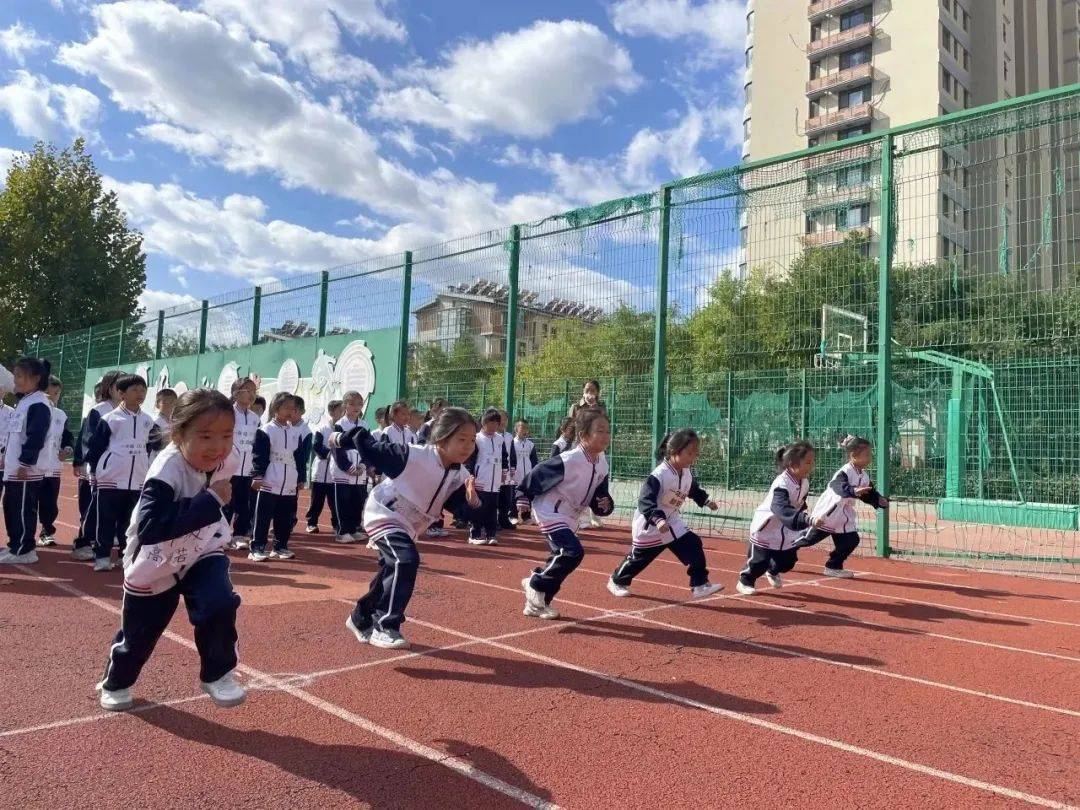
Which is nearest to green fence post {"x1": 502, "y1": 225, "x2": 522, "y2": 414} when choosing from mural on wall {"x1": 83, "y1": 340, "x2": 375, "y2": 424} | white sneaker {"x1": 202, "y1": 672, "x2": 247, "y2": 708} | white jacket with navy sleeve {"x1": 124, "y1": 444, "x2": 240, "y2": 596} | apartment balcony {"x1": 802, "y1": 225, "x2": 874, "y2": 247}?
mural on wall {"x1": 83, "y1": 340, "x2": 375, "y2": 424}

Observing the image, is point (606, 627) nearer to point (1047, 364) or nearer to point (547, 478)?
point (547, 478)

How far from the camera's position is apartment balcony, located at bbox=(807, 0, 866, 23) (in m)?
48.3

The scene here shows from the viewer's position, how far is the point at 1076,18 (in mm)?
50906

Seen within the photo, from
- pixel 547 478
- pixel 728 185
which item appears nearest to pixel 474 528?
pixel 547 478

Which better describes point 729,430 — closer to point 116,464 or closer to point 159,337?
point 116,464

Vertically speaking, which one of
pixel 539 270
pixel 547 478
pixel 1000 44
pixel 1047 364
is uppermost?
pixel 1000 44

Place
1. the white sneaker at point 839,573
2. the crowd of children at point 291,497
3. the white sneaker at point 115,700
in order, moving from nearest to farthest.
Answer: the crowd of children at point 291,497, the white sneaker at point 115,700, the white sneaker at point 839,573

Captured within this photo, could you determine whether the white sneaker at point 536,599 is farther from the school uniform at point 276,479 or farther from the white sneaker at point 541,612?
the school uniform at point 276,479

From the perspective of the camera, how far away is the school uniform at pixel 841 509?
804 cm

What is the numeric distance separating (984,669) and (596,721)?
2.81m

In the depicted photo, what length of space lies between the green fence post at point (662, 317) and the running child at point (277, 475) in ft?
17.5

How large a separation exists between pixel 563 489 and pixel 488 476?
4548mm

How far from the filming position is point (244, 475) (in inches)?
372

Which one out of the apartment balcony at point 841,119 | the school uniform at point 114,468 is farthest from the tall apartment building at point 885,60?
the school uniform at point 114,468
